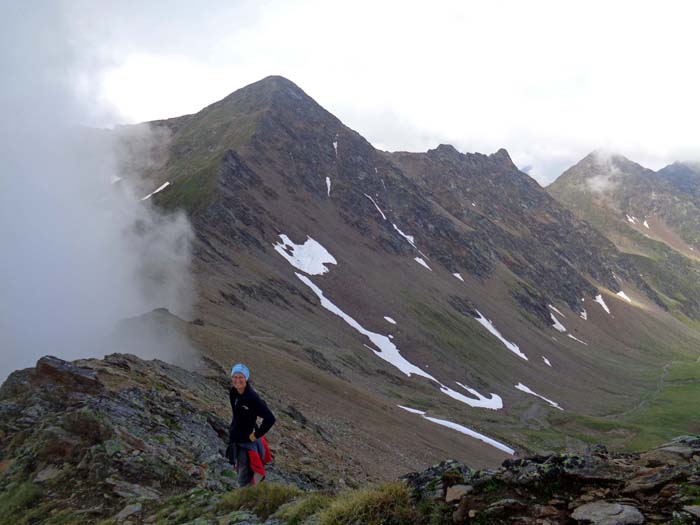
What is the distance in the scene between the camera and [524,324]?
457 ft

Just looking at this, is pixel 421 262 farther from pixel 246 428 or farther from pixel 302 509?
pixel 302 509

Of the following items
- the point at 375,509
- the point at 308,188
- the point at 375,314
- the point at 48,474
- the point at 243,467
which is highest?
the point at 308,188

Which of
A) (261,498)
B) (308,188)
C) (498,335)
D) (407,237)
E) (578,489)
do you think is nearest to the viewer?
(578,489)

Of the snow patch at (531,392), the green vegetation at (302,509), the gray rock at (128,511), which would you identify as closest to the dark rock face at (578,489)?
the green vegetation at (302,509)

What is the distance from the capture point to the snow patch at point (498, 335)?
117869 millimetres

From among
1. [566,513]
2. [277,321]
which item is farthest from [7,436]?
[277,321]

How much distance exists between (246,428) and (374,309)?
89.1 metres

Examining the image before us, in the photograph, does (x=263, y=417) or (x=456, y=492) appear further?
(x=263, y=417)

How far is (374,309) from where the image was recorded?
Answer: 100000 millimetres

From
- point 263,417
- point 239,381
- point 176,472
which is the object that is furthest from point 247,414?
point 176,472

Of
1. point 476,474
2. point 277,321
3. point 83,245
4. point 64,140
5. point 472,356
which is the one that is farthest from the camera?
Result: point 64,140

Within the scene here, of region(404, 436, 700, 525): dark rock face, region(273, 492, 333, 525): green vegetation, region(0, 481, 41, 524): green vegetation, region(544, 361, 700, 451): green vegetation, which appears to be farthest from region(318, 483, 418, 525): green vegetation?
region(544, 361, 700, 451): green vegetation

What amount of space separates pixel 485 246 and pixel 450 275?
3956cm

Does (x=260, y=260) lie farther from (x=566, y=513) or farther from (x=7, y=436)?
(x=566, y=513)
